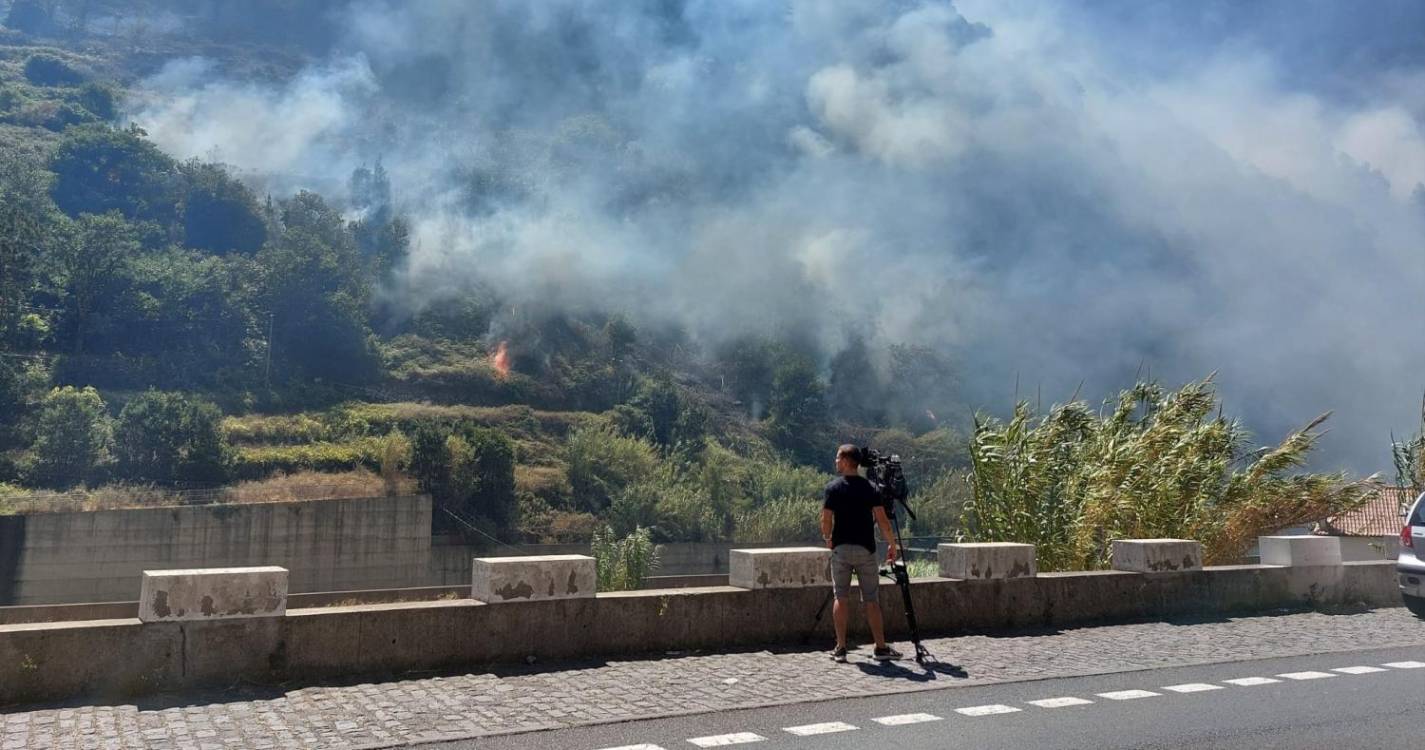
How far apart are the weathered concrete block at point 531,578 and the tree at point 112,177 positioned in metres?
138

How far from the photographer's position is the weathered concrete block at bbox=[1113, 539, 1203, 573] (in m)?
11.6

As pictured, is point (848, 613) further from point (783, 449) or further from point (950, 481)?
point (783, 449)

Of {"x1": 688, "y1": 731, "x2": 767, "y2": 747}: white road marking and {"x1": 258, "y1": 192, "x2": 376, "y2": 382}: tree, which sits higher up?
{"x1": 258, "y1": 192, "x2": 376, "y2": 382}: tree

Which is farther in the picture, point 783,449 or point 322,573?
point 783,449

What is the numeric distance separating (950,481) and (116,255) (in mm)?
76310

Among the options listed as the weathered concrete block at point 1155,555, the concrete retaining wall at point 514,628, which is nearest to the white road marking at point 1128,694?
the concrete retaining wall at point 514,628

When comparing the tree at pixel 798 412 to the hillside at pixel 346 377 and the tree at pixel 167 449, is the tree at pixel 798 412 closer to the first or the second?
the hillside at pixel 346 377

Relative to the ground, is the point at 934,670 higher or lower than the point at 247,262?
lower

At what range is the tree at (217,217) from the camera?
13038 centimetres

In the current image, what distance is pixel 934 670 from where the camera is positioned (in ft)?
27.6

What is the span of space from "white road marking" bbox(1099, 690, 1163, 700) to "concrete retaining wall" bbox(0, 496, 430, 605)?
41968 mm

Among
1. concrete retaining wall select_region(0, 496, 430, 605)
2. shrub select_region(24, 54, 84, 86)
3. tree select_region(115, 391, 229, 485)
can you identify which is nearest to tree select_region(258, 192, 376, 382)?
tree select_region(115, 391, 229, 485)

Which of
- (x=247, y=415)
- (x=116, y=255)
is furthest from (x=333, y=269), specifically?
(x=247, y=415)

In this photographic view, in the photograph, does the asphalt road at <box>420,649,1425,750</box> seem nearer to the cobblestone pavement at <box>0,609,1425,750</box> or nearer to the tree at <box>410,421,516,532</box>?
the cobblestone pavement at <box>0,609,1425,750</box>
